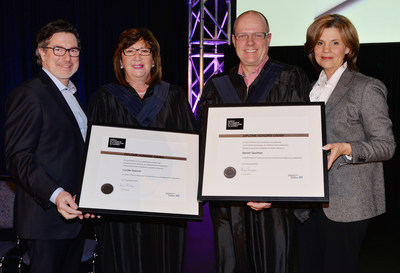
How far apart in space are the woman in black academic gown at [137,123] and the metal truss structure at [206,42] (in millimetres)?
3557

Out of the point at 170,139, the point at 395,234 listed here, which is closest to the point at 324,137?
the point at 170,139

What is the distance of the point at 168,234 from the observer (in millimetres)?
2607

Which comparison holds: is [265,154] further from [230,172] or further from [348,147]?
[348,147]

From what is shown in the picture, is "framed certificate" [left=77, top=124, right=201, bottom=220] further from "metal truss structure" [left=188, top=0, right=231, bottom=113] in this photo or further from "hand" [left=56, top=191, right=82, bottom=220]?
"metal truss structure" [left=188, top=0, right=231, bottom=113]

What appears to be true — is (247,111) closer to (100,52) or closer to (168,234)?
(168,234)

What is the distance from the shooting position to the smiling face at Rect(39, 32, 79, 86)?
2381mm

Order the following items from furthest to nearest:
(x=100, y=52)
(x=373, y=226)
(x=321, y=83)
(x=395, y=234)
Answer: (x=100, y=52)
(x=373, y=226)
(x=395, y=234)
(x=321, y=83)

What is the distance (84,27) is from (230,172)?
5566 millimetres

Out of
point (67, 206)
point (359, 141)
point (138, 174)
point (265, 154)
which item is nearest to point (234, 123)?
point (265, 154)

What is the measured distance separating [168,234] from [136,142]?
686mm

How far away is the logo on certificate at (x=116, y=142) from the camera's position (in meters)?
2.23

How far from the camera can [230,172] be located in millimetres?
2135

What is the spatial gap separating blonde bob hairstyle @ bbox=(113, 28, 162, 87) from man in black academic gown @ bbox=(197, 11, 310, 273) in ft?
1.25

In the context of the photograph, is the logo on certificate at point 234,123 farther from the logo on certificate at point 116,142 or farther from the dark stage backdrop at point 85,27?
the dark stage backdrop at point 85,27
